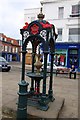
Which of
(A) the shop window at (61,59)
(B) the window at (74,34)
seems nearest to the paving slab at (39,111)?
(B) the window at (74,34)

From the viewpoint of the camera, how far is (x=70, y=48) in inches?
900

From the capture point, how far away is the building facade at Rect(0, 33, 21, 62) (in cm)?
5199

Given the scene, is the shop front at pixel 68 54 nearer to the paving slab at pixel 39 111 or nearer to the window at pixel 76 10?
the window at pixel 76 10

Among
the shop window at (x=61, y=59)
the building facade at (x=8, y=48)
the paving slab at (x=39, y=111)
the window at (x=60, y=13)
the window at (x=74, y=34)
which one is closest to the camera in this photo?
the paving slab at (x=39, y=111)

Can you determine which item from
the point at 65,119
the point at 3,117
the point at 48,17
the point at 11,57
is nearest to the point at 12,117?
the point at 3,117

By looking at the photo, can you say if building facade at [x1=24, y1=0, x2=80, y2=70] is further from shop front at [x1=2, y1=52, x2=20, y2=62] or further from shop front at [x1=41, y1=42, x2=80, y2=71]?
shop front at [x1=2, y1=52, x2=20, y2=62]

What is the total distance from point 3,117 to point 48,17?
68.7ft

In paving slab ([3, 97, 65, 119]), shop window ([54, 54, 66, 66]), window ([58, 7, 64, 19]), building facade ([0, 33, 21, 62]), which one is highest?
window ([58, 7, 64, 19])

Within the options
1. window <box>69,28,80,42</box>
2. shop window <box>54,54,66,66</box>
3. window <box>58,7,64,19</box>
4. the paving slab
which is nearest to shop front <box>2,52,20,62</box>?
shop window <box>54,54,66,66</box>

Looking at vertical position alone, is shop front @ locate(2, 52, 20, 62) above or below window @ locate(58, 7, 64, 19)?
below

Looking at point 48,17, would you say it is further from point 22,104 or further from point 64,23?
point 22,104

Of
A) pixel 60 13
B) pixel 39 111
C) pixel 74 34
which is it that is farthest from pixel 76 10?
pixel 39 111

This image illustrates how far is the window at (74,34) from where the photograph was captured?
22.4 meters

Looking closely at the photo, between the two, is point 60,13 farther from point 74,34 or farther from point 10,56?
point 10,56
